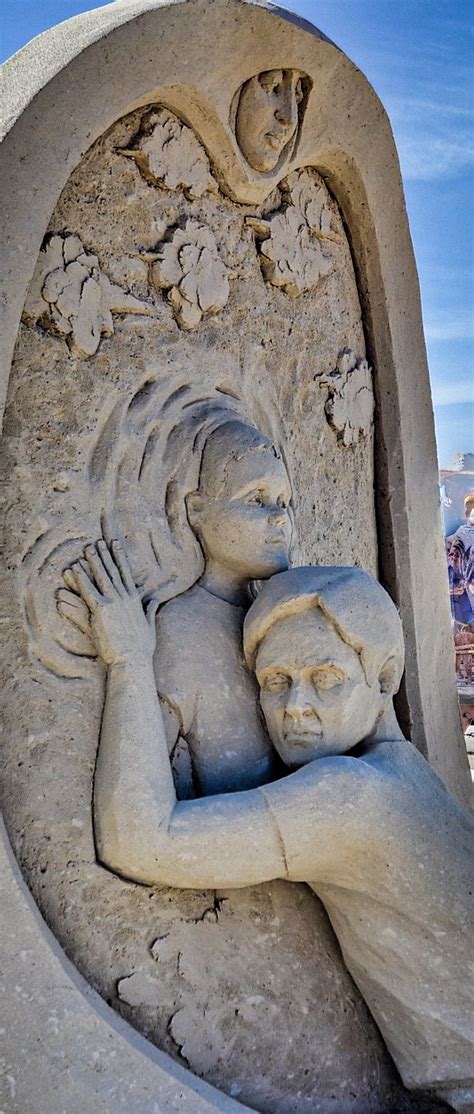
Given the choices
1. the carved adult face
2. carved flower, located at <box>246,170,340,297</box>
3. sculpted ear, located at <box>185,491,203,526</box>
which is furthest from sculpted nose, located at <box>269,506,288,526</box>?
carved flower, located at <box>246,170,340,297</box>

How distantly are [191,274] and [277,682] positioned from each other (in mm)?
1143

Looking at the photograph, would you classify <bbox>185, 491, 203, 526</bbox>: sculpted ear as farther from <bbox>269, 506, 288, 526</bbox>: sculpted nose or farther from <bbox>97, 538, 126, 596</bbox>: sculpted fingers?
<bbox>97, 538, 126, 596</bbox>: sculpted fingers

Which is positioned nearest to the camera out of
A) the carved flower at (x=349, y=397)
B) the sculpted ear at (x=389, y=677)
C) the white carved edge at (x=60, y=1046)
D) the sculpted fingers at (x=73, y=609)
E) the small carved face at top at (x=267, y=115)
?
the white carved edge at (x=60, y=1046)

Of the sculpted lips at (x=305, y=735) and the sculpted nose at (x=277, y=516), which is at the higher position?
the sculpted nose at (x=277, y=516)

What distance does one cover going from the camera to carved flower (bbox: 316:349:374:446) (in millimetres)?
3547

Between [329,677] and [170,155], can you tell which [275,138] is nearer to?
[170,155]

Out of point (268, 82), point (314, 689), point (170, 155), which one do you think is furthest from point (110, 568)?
point (268, 82)

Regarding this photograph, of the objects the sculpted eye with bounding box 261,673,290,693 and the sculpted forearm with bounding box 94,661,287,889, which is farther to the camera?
the sculpted eye with bounding box 261,673,290,693

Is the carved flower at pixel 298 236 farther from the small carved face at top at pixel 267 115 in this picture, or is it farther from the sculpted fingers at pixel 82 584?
the sculpted fingers at pixel 82 584

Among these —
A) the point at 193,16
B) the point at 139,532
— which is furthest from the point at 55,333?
the point at 193,16

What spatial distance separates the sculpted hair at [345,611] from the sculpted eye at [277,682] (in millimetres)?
100

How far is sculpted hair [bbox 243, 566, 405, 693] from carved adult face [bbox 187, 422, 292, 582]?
0.16 meters

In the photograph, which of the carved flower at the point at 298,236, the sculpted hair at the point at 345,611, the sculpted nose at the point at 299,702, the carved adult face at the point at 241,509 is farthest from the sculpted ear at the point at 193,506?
the carved flower at the point at 298,236

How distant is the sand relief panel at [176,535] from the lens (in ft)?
7.51
